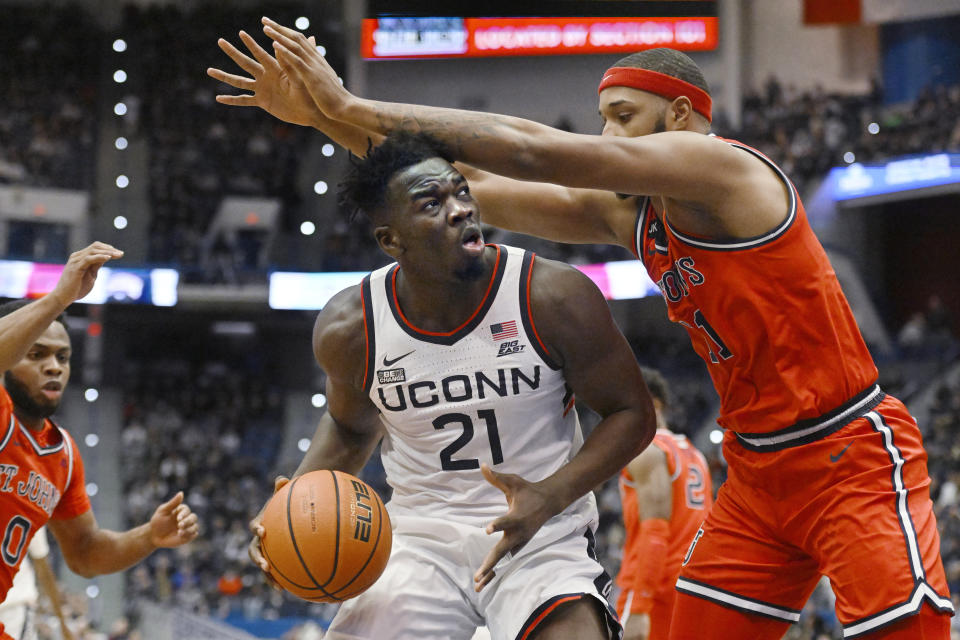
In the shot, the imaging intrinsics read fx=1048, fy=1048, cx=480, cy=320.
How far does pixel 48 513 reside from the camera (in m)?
4.36

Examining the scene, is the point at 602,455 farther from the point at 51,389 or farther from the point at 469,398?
the point at 51,389

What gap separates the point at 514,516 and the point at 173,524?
6.12ft

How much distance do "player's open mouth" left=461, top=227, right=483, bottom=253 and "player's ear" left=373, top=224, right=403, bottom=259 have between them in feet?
0.72

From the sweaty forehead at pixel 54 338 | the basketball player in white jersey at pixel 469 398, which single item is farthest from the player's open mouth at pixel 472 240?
the sweaty forehead at pixel 54 338

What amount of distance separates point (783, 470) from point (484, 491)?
993mm

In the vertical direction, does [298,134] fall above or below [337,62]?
below

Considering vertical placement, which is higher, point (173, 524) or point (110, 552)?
point (173, 524)

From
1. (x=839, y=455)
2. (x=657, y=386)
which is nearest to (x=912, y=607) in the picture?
(x=839, y=455)

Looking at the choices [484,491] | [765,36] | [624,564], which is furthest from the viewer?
[765,36]

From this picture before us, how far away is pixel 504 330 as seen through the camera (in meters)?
3.55

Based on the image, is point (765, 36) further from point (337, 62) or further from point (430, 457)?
point (430, 457)

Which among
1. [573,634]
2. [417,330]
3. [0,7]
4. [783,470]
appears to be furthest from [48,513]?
[0,7]

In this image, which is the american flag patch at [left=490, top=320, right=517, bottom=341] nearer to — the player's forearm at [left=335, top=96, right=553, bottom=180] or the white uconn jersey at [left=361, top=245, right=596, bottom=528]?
the white uconn jersey at [left=361, top=245, right=596, bottom=528]

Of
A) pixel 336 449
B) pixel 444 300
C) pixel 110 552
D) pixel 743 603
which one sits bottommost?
pixel 110 552
